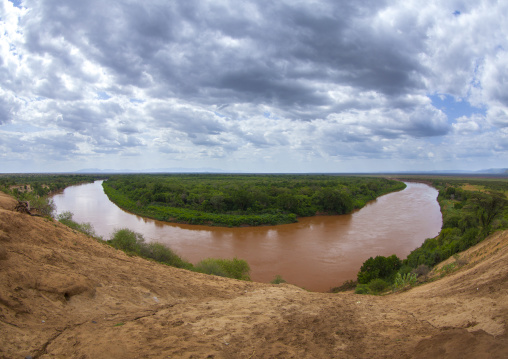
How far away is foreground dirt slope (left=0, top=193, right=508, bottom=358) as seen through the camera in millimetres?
4742

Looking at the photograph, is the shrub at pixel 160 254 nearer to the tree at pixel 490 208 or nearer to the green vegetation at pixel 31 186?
the green vegetation at pixel 31 186

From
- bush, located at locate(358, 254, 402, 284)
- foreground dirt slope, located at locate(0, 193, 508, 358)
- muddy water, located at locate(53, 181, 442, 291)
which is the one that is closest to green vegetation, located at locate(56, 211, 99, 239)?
foreground dirt slope, located at locate(0, 193, 508, 358)

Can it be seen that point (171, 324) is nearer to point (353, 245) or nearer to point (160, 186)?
point (353, 245)

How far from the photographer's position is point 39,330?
4.82 metres

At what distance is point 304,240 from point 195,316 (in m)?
23.1

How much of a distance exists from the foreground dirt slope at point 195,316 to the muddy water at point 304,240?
10.0 metres

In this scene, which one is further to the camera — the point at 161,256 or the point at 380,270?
the point at 380,270

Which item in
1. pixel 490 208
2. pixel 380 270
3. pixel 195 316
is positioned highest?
pixel 490 208

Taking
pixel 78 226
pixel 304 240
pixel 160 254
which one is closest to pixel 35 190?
pixel 78 226

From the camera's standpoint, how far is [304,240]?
28.6 m

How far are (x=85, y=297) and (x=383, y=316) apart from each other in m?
6.92

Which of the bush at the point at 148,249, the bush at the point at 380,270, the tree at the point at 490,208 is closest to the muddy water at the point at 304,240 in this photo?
the bush at the point at 380,270

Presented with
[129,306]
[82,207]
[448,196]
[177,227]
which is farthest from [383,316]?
[448,196]

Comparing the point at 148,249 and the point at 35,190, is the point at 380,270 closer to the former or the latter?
the point at 148,249
